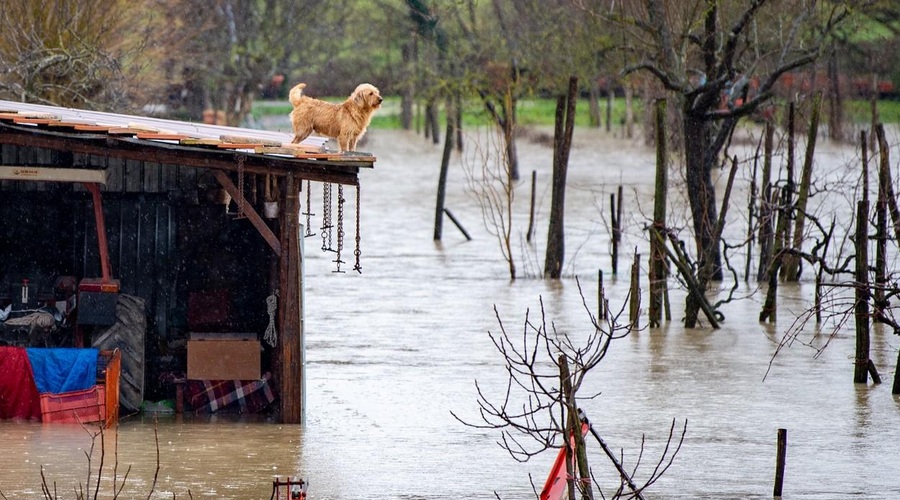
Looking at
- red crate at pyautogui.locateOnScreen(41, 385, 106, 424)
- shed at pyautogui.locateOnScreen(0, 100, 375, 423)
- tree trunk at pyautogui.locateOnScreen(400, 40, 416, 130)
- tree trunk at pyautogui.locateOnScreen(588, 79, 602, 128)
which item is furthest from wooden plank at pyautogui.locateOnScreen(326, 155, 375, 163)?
tree trunk at pyautogui.locateOnScreen(588, 79, 602, 128)

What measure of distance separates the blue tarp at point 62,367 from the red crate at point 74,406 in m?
0.07

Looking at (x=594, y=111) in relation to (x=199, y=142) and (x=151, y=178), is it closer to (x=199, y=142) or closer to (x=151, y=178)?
(x=151, y=178)

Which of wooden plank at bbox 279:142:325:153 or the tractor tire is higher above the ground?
wooden plank at bbox 279:142:325:153

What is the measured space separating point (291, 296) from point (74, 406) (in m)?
2.20

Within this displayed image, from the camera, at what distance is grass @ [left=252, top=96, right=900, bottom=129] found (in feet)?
174

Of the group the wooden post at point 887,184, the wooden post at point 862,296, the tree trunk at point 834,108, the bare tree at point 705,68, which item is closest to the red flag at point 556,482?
the wooden post at point 862,296

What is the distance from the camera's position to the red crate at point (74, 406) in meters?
13.1

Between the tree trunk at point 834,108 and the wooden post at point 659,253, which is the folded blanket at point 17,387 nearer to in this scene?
the wooden post at point 659,253

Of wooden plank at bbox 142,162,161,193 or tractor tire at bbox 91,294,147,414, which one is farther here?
wooden plank at bbox 142,162,161,193

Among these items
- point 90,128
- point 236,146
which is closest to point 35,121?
point 90,128

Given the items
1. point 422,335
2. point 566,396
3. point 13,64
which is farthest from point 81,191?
point 13,64

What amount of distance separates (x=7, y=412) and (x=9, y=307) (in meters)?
1.15

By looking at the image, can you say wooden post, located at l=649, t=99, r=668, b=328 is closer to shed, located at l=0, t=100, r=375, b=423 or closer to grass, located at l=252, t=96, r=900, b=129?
A: shed, located at l=0, t=100, r=375, b=423

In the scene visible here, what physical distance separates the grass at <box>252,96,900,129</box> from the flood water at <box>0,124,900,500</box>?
23720 mm
